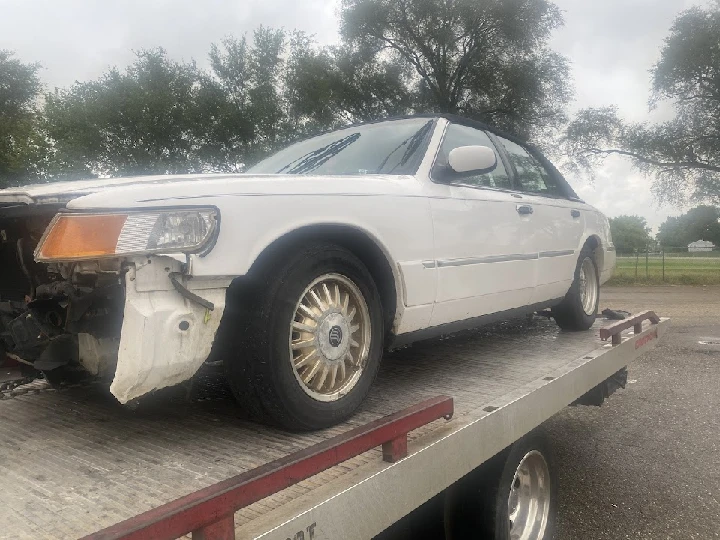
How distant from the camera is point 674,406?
17.7 ft

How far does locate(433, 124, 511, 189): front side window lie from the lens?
297cm

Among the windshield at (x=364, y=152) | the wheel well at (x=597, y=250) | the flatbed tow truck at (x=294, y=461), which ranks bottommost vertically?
the flatbed tow truck at (x=294, y=461)

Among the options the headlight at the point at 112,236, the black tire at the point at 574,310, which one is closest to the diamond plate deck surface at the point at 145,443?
the headlight at the point at 112,236

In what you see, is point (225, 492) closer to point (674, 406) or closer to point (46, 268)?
point (46, 268)

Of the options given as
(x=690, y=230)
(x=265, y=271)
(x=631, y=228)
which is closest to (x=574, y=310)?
(x=265, y=271)

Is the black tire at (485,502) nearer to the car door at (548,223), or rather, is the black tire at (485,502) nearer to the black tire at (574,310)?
the car door at (548,223)

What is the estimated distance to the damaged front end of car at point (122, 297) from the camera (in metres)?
1.68

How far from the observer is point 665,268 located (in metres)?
22.8

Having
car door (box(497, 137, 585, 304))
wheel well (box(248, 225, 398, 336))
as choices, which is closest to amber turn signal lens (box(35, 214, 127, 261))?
wheel well (box(248, 225, 398, 336))

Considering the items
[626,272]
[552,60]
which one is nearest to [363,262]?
[626,272]

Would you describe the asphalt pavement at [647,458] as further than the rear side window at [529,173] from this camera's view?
No

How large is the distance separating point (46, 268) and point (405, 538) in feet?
5.56

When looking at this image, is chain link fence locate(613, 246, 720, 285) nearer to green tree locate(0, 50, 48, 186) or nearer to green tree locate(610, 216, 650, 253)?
green tree locate(0, 50, 48, 186)

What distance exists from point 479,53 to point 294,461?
25052mm
